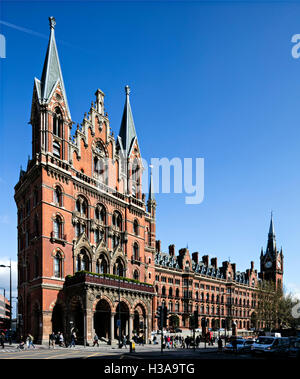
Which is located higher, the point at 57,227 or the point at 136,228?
the point at 57,227

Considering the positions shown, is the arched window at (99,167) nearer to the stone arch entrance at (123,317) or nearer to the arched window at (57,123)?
the arched window at (57,123)

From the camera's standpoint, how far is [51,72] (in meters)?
54.6

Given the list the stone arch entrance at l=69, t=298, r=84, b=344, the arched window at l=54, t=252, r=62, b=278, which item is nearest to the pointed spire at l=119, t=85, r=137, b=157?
the arched window at l=54, t=252, r=62, b=278

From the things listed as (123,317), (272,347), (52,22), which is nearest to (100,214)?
(123,317)

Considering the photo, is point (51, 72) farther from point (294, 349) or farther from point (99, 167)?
point (294, 349)

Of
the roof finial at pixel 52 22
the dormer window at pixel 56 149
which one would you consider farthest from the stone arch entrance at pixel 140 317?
the roof finial at pixel 52 22

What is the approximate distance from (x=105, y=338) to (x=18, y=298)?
12592mm

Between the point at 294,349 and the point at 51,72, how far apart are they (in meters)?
42.0

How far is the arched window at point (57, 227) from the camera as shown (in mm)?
49416

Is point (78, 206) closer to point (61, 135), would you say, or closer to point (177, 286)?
point (61, 135)

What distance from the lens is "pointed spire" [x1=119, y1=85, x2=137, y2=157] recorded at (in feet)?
220

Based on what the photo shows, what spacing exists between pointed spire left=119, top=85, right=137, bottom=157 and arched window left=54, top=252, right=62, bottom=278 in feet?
73.2

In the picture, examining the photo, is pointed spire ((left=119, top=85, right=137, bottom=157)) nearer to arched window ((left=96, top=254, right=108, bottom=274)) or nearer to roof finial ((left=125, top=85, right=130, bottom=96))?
roof finial ((left=125, top=85, right=130, bottom=96))

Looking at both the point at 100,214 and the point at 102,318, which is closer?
the point at 102,318
